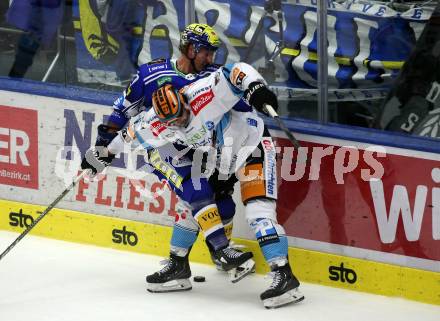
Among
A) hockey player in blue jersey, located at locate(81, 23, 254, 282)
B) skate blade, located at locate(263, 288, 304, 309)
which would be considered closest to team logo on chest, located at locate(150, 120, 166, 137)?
hockey player in blue jersey, located at locate(81, 23, 254, 282)

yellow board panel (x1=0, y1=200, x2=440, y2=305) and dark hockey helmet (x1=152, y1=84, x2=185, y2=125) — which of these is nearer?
dark hockey helmet (x1=152, y1=84, x2=185, y2=125)

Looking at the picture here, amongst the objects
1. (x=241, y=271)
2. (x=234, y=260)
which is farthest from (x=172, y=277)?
(x=234, y=260)

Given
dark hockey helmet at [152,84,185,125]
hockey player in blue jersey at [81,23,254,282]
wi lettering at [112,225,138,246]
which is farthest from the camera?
wi lettering at [112,225,138,246]

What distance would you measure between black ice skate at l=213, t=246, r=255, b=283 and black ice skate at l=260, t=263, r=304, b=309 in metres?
0.21

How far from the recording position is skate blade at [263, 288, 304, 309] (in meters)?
5.93

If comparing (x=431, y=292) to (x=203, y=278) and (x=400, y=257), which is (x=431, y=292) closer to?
(x=400, y=257)

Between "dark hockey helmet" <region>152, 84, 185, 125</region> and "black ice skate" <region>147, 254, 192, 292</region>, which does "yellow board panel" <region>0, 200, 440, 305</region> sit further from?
"dark hockey helmet" <region>152, 84, 185, 125</region>

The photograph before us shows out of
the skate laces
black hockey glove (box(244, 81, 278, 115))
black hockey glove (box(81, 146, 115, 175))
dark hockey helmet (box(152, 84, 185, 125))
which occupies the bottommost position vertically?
the skate laces

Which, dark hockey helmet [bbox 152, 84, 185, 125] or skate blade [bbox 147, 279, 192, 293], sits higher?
dark hockey helmet [bbox 152, 84, 185, 125]

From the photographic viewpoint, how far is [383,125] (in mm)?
6289

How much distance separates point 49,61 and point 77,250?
1237 mm

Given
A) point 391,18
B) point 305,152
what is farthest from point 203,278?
point 391,18

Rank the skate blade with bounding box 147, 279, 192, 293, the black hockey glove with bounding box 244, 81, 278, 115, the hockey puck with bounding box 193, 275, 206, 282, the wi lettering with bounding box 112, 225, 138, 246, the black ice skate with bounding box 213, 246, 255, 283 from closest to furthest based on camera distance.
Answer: the black hockey glove with bounding box 244, 81, 278, 115 < the black ice skate with bounding box 213, 246, 255, 283 < the skate blade with bounding box 147, 279, 192, 293 < the hockey puck with bounding box 193, 275, 206, 282 < the wi lettering with bounding box 112, 225, 138, 246

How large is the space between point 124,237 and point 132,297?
0.88 meters
